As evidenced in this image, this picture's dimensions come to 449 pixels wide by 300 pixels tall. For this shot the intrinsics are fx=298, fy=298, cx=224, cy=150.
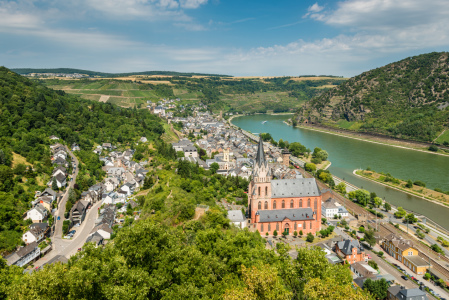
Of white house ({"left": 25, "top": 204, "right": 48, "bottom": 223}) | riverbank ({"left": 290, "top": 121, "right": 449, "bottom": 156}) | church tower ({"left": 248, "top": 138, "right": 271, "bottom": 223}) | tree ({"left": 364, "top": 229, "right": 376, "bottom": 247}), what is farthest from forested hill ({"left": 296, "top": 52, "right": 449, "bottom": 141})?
white house ({"left": 25, "top": 204, "right": 48, "bottom": 223})

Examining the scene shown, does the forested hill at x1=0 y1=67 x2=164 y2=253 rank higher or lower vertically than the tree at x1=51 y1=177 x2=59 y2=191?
higher

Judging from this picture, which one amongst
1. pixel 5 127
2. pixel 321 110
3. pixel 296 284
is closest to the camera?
pixel 296 284

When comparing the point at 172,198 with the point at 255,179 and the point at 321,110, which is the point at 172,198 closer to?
the point at 255,179

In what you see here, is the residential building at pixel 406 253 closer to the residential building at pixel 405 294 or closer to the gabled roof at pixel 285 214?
the residential building at pixel 405 294

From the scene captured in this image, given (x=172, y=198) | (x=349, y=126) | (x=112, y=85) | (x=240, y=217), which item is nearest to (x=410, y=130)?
(x=349, y=126)

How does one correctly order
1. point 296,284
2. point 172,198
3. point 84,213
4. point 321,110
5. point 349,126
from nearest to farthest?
1. point 296,284
2. point 172,198
3. point 84,213
4. point 349,126
5. point 321,110

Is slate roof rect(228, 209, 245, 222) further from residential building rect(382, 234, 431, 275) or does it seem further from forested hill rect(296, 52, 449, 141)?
forested hill rect(296, 52, 449, 141)

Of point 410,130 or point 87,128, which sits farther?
point 410,130
